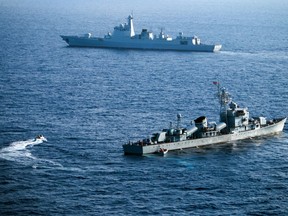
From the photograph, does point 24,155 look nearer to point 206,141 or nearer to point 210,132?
point 206,141

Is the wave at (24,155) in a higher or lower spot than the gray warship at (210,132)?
lower

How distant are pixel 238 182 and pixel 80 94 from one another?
69.4 meters

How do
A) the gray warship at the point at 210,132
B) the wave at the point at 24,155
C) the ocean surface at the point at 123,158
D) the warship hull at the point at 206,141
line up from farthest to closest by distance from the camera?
the gray warship at the point at 210,132 < the warship hull at the point at 206,141 < the wave at the point at 24,155 < the ocean surface at the point at 123,158

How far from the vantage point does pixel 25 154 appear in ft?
378

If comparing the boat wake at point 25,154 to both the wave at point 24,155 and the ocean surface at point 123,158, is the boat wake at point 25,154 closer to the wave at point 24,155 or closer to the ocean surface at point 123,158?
the wave at point 24,155

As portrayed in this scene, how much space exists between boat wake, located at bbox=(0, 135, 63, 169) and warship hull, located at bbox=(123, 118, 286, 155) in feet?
48.1

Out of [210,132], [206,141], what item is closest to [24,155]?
[206,141]

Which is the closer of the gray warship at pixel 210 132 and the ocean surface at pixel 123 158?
the ocean surface at pixel 123 158

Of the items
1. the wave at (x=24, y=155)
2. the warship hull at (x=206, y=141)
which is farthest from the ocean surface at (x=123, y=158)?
the warship hull at (x=206, y=141)

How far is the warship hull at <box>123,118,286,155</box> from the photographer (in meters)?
118

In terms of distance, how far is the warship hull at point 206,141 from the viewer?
118250 mm

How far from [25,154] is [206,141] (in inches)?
1318

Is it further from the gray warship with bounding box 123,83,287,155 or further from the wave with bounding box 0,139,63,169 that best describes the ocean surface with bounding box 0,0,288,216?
the gray warship with bounding box 123,83,287,155

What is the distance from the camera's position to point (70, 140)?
12481 centimetres
